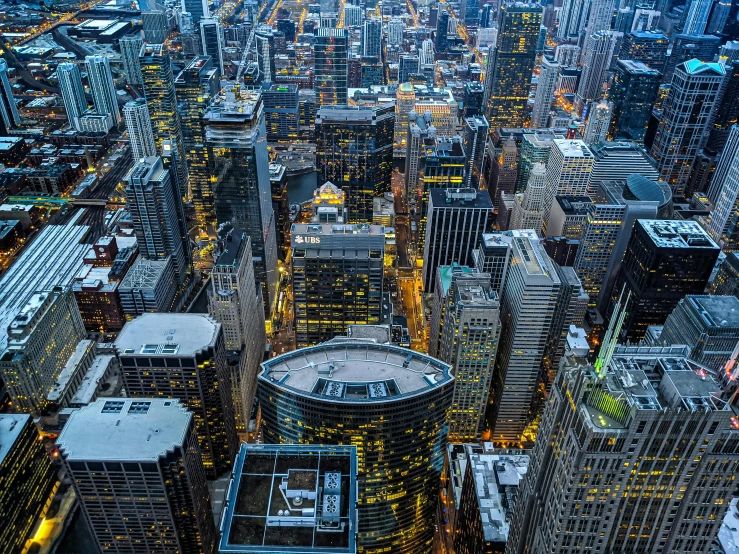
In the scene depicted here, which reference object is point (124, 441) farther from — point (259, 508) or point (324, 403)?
point (259, 508)

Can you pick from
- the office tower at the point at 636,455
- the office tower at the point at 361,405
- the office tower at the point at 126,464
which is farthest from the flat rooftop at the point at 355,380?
the office tower at the point at 636,455

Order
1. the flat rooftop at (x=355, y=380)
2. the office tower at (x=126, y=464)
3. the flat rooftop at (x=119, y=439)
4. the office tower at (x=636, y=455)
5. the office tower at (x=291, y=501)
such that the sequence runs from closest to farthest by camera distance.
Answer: the office tower at (x=291, y=501) → the office tower at (x=636, y=455) → the office tower at (x=126, y=464) → the flat rooftop at (x=119, y=439) → the flat rooftop at (x=355, y=380)

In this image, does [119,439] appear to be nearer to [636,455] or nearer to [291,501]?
[291,501]

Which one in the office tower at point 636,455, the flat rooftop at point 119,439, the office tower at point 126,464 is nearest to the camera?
the office tower at point 636,455

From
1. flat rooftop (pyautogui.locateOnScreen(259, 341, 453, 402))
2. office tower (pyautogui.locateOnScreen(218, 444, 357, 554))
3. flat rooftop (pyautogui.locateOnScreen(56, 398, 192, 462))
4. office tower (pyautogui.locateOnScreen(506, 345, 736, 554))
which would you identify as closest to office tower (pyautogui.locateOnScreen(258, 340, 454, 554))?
flat rooftop (pyautogui.locateOnScreen(259, 341, 453, 402))

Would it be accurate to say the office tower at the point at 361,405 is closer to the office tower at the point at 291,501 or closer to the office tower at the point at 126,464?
the office tower at the point at 126,464

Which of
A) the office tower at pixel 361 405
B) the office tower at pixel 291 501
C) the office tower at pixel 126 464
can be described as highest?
the office tower at pixel 291 501

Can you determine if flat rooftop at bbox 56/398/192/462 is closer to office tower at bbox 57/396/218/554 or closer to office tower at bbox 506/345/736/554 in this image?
office tower at bbox 57/396/218/554

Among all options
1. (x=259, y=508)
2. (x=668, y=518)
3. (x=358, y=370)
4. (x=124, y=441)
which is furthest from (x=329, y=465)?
(x=124, y=441)

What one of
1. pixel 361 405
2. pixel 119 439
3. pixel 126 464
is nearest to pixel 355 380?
pixel 361 405
